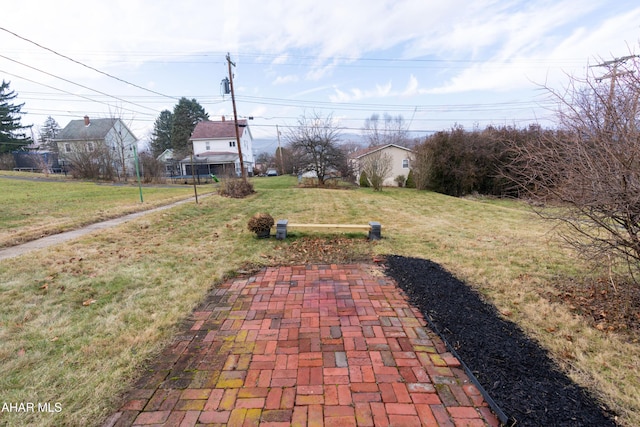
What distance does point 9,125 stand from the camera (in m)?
35.7

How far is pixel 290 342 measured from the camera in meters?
2.78

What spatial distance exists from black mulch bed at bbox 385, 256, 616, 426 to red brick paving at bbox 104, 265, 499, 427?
0.53 ft

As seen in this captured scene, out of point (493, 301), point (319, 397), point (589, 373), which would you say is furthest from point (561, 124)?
point (319, 397)

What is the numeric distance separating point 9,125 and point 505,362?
176 feet

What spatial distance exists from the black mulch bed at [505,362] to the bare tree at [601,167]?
52.6 inches

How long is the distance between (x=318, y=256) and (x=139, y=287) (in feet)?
9.45

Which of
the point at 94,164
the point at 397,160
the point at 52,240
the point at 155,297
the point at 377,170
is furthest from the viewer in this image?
the point at 397,160

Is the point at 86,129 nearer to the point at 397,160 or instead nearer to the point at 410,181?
the point at 397,160

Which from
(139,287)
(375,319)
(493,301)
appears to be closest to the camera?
(375,319)

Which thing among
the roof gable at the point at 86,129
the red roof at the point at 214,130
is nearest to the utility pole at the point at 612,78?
the red roof at the point at 214,130

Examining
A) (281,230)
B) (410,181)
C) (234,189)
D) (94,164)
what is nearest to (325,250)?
(281,230)

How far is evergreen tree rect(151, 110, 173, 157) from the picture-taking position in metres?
50.1

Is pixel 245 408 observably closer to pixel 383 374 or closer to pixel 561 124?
pixel 383 374

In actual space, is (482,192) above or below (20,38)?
below
